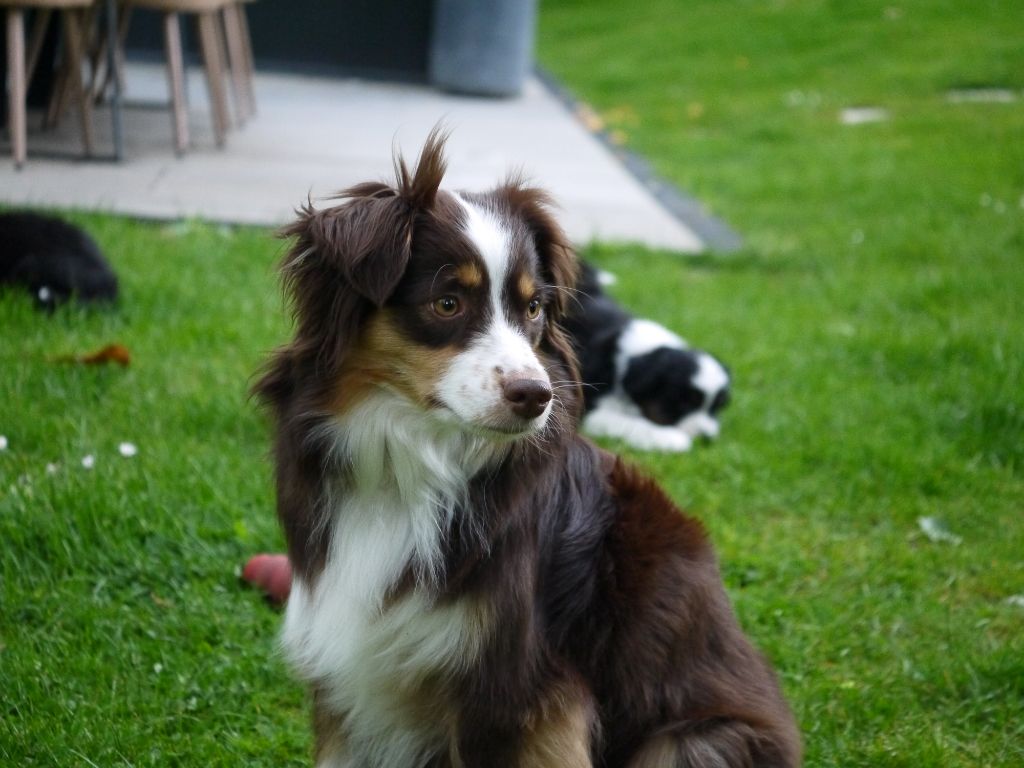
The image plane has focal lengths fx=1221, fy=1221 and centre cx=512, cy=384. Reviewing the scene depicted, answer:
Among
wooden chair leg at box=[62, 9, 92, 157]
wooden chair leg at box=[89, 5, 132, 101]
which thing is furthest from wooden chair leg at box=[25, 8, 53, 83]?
wooden chair leg at box=[89, 5, 132, 101]

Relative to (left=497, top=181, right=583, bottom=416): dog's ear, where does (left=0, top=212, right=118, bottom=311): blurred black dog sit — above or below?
below

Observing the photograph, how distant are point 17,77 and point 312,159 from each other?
2.32m

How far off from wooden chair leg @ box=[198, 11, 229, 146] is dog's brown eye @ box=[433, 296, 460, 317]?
631 centimetres

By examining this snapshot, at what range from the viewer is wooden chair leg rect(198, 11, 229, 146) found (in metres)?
8.43

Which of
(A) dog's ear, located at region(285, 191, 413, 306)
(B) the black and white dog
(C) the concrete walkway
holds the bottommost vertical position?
(C) the concrete walkway

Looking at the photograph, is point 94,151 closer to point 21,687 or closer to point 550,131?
point 550,131

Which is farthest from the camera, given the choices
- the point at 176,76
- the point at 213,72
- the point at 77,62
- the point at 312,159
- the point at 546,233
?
the point at 312,159

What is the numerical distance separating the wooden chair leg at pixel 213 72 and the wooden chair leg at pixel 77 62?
0.82 m

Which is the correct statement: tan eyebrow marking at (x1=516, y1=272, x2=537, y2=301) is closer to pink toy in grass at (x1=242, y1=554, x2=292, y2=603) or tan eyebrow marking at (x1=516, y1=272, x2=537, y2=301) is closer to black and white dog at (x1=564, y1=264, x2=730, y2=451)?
pink toy in grass at (x1=242, y1=554, x2=292, y2=603)

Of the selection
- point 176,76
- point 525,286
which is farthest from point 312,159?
point 525,286

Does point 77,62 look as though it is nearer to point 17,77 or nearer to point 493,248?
point 17,77

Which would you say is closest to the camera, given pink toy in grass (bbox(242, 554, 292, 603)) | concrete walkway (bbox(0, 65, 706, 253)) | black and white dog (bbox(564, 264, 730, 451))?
pink toy in grass (bbox(242, 554, 292, 603))

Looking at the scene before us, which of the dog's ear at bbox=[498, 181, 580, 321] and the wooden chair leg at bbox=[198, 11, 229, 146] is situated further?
the wooden chair leg at bbox=[198, 11, 229, 146]

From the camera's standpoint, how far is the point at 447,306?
8.88 ft
